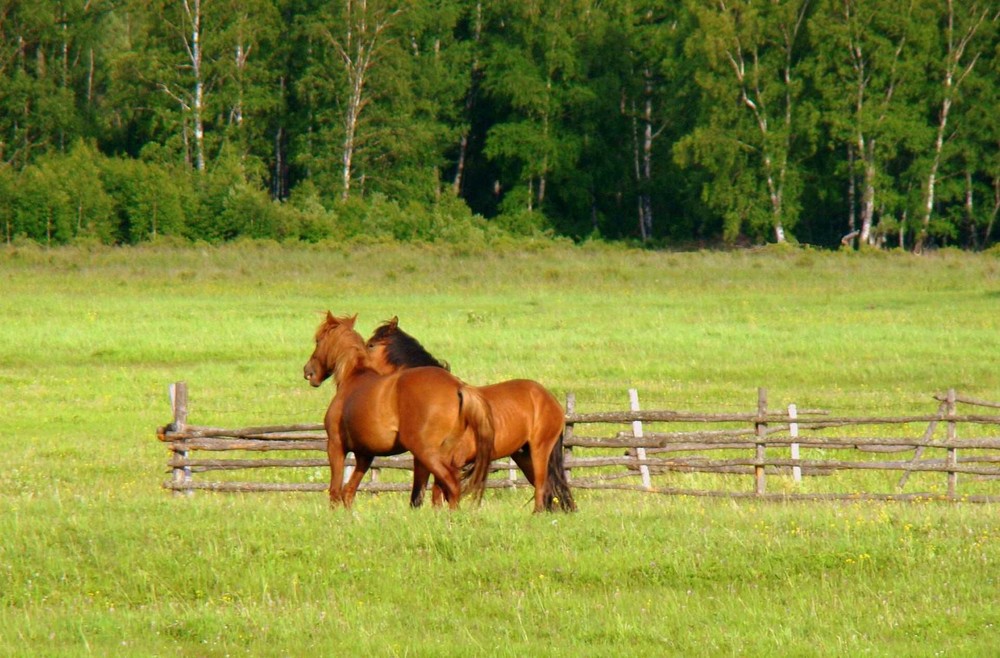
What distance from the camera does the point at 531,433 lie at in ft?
39.2

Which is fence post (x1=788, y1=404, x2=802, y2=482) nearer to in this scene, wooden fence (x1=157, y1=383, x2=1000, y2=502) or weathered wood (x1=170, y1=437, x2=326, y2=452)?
wooden fence (x1=157, y1=383, x2=1000, y2=502)

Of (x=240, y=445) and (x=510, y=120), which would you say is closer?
(x=240, y=445)

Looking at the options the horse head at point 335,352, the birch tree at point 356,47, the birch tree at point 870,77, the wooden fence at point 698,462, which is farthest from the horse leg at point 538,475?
the birch tree at point 356,47

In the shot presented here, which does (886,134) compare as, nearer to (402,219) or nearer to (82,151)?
(402,219)

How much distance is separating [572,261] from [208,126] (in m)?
22.8

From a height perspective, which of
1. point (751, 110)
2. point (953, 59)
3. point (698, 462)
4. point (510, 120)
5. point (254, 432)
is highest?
point (953, 59)

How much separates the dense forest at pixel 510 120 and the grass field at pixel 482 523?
58.7ft

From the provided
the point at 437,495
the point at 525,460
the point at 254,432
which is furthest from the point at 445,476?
the point at 254,432

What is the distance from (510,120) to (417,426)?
5424 cm

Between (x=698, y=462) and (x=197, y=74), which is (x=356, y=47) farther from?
(x=698, y=462)

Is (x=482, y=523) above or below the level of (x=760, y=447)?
above

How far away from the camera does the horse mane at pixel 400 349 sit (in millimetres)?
12719

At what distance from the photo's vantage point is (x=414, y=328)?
31438 millimetres

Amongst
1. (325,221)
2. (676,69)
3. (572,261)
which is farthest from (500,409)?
(676,69)
